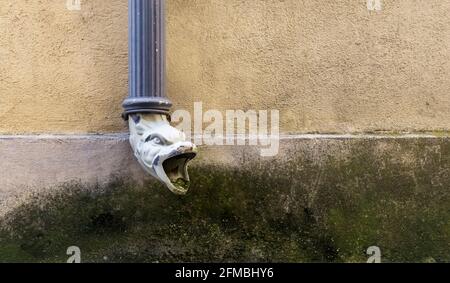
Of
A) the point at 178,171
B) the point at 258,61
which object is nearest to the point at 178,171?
the point at 178,171

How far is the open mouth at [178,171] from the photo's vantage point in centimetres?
283

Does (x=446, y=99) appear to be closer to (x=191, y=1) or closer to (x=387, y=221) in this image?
(x=387, y=221)

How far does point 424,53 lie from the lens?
3.31 m

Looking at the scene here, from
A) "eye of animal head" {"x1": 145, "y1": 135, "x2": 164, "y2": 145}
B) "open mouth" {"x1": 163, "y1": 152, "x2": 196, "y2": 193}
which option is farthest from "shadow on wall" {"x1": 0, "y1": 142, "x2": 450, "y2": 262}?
"eye of animal head" {"x1": 145, "y1": 135, "x2": 164, "y2": 145}

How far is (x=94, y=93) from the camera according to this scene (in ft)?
10.6

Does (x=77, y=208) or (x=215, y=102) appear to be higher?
(x=215, y=102)

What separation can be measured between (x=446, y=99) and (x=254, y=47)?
4.04ft

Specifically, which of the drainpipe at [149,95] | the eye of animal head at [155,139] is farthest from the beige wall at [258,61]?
the eye of animal head at [155,139]

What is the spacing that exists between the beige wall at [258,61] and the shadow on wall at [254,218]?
0.34m

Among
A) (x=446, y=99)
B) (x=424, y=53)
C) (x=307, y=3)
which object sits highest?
(x=307, y=3)

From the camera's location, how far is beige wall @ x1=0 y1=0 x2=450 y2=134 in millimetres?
3234

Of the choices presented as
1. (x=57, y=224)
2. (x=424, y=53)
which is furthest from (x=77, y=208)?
(x=424, y=53)

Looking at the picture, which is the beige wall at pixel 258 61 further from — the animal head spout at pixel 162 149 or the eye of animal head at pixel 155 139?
the eye of animal head at pixel 155 139

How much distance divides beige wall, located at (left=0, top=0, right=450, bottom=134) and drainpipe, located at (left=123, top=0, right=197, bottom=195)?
0.29 meters
